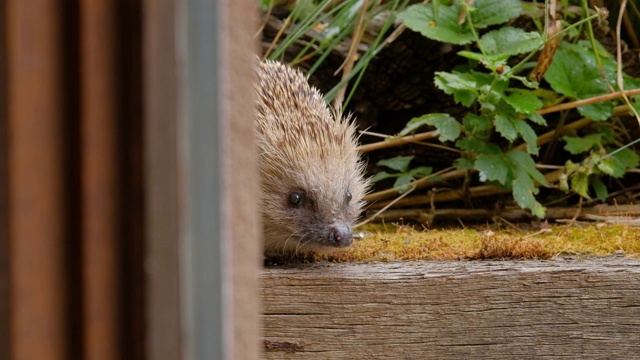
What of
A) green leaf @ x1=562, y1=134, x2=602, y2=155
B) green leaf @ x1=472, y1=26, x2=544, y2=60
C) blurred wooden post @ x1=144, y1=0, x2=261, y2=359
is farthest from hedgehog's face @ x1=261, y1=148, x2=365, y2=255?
blurred wooden post @ x1=144, y1=0, x2=261, y2=359

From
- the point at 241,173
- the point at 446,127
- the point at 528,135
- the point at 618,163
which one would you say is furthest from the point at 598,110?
the point at 241,173

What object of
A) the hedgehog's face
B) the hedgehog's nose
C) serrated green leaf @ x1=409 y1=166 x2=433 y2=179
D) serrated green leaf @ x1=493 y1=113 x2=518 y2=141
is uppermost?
serrated green leaf @ x1=493 y1=113 x2=518 y2=141

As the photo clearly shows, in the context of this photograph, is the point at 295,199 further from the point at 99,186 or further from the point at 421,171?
the point at 99,186

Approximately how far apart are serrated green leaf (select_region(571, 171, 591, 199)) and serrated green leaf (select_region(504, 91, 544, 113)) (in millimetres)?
456

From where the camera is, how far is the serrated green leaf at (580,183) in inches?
158

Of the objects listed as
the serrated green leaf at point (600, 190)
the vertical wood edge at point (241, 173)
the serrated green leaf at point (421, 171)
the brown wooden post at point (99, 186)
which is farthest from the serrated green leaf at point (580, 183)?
the brown wooden post at point (99, 186)

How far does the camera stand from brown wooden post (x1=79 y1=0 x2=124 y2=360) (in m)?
1.06

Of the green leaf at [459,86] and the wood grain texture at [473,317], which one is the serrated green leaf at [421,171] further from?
the wood grain texture at [473,317]

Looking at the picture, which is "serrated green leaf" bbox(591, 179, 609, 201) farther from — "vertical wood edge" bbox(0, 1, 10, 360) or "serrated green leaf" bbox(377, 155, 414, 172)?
"vertical wood edge" bbox(0, 1, 10, 360)

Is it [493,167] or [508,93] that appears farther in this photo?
[508,93]

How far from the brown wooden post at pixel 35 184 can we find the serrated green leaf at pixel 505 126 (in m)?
2.91

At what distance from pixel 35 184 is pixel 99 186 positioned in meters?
0.08

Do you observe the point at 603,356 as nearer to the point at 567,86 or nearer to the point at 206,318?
the point at 567,86

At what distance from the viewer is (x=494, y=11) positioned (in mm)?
4180
